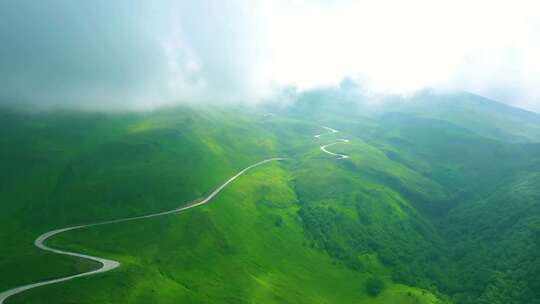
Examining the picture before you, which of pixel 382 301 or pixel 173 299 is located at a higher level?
pixel 173 299

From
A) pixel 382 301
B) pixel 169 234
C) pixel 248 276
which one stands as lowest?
pixel 382 301

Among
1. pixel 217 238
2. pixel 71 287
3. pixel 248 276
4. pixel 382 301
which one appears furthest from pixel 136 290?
pixel 382 301

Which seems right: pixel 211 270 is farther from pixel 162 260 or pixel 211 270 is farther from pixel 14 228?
pixel 14 228

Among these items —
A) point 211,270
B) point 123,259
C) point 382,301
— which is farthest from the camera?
point 382,301

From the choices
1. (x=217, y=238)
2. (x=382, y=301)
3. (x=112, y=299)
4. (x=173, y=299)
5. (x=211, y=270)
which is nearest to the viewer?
(x=112, y=299)

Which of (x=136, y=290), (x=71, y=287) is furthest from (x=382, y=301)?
A: (x=71, y=287)

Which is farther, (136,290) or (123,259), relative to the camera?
(123,259)

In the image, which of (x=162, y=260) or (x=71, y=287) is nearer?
(x=71, y=287)

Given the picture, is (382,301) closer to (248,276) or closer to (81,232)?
(248,276)

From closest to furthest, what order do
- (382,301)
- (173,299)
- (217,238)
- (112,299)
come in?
(112,299), (173,299), (382,301), (217,238)
